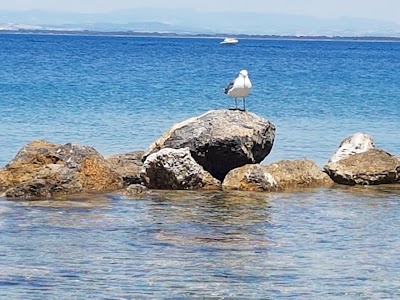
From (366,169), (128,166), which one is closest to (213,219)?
(128,166)

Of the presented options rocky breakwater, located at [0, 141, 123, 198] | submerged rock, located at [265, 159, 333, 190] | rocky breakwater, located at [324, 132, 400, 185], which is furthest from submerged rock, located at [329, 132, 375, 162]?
rocky breakwater, located at [0, 141, 123, 198]

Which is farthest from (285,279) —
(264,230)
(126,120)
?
(126,120)

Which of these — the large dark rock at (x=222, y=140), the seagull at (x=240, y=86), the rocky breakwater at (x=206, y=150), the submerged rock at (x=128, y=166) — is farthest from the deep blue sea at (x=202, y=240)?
the seagull at (x=240, y=86)

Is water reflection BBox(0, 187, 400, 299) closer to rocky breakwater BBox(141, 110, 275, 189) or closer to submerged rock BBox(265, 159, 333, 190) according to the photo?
rocky breakwater BBox(141, 110, 275, 189)

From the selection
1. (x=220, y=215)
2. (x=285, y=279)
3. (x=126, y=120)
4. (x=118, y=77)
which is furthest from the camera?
(x=118, y=77)

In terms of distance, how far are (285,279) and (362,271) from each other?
1001 mm

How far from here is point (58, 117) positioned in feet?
103

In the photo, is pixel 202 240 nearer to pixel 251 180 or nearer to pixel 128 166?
pixel 251 180

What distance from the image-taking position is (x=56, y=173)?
16.3 m

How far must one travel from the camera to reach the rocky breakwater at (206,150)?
16797 mm

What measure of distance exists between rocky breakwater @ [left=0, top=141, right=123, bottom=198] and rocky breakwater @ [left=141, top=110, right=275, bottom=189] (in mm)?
796

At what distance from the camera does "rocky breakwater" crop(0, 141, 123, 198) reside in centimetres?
1589

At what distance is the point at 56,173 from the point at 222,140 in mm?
2966

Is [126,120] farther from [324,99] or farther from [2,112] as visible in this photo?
[324,99]
